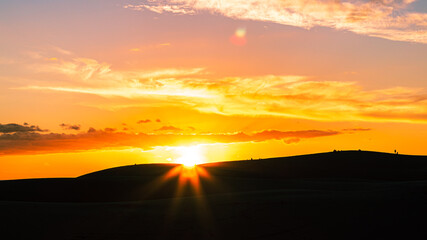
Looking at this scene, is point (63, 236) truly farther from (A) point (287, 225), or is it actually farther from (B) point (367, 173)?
(B) point (367, 173)

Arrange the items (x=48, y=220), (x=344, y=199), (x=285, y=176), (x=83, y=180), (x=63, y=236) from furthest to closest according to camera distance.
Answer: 1. (x=285, y=176)
2. (x=83, y=180)
3. (x=344, y=199)
4. (x=48, y=220)
5. (x=63, y=236)

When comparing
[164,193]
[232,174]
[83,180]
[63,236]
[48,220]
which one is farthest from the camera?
[232,174]

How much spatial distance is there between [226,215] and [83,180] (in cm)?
2040

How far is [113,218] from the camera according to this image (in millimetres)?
16047

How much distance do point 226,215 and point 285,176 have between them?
31338 mm

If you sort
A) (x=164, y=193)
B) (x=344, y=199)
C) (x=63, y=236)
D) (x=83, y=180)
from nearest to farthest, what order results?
(x=63, y=236) → (x=344, y=199) → (x=164, y=193) → (x=83, y=180)

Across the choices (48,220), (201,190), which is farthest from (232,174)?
(48,220)

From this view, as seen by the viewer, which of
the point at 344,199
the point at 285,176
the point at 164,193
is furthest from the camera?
the point at 285,176

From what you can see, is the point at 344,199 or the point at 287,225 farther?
the point at 344,199

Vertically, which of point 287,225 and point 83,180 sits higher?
point 83,180

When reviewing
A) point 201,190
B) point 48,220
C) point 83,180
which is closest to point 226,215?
point 48,220

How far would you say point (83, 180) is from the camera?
33.3 meters

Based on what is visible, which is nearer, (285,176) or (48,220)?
(48,220)

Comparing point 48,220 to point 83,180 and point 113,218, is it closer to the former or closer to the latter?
point 113,218
